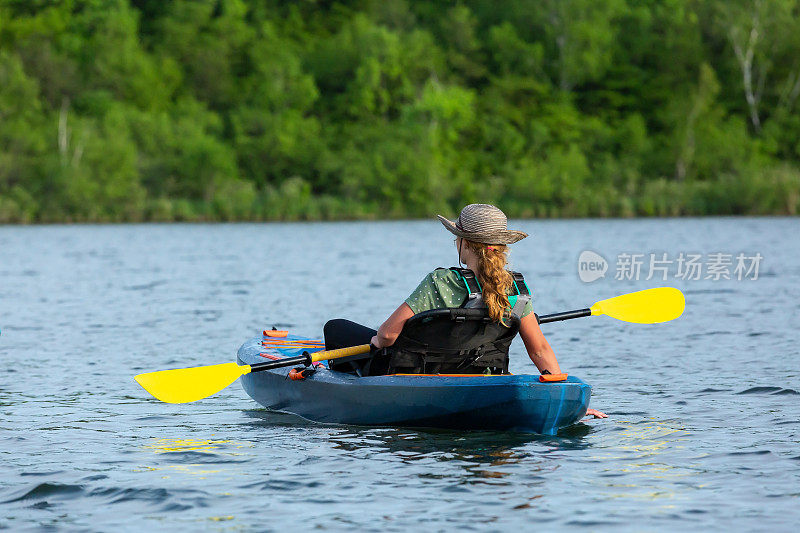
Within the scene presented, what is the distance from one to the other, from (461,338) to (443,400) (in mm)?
455

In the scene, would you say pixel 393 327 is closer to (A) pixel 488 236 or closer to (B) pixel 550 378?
(A) pixel 488 236

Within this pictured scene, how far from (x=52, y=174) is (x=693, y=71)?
1561 inches

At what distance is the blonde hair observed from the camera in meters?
7.75

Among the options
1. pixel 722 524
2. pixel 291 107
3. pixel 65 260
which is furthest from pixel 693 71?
pixel 722 524

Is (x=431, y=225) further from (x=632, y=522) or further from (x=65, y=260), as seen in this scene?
(x=632, y=522)

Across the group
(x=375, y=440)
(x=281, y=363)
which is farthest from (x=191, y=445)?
(x=375, y=440)

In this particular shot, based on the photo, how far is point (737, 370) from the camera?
37.9ft

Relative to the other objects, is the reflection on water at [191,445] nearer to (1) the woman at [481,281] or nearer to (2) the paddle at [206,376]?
(2) the paddle at [206,376]

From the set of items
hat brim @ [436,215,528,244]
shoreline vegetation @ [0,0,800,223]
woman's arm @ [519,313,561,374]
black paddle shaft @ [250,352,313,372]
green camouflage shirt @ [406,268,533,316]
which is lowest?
black paddle shaft @ [250,352,313,372]

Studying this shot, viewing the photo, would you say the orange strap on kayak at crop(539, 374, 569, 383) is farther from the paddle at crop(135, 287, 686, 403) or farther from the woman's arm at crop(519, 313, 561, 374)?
the paddle at crop(135, 287, 686, 403)

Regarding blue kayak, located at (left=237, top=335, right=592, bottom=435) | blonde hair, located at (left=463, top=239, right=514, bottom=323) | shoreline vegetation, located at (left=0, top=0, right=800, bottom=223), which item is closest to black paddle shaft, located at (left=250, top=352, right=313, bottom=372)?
blue kayak, located at (left=237, top=335, right=592, bottom=435)

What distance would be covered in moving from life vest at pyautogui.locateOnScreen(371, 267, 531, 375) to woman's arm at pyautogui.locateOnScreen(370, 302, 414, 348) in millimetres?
40

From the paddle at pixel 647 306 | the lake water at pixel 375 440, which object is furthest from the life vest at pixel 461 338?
the paddle at pixel 647 306

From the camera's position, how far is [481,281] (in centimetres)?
785
